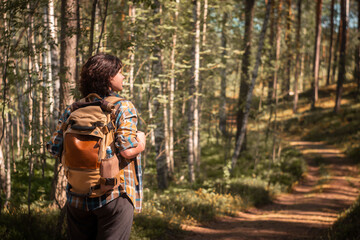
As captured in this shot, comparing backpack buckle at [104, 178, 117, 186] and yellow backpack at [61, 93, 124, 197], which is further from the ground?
yellow backpack at [61, 93, 124, 197]

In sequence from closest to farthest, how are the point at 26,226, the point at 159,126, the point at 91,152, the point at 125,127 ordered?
the point at 91,152 → the point at 125,127 → the point at 26,226 → the point at 159,126

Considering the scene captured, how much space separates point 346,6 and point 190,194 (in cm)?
1872

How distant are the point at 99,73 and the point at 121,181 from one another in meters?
0.82

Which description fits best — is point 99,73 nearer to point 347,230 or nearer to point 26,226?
point 26,226

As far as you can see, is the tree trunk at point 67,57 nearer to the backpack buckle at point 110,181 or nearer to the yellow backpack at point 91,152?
the yellow backpack at point 91,152

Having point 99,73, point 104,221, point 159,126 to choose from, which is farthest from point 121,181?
point 159,126

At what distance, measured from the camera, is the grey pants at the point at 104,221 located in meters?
2.26

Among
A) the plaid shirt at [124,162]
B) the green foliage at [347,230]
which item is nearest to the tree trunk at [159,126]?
the green foliage at [347,230]

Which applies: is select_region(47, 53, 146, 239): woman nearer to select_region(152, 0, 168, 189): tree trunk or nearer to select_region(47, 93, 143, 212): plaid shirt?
select_region(47, 93, 143, 212): plaid shirt

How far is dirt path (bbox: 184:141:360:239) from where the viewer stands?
673 centimetres

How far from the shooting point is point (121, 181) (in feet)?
7.63

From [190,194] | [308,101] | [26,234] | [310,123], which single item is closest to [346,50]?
[310,123]

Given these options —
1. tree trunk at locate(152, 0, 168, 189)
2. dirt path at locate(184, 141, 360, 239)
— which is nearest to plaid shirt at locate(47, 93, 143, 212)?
dirt path at locate(184, 141, 360, 239)

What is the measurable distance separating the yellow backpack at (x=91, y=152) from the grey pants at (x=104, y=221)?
0.14 m
